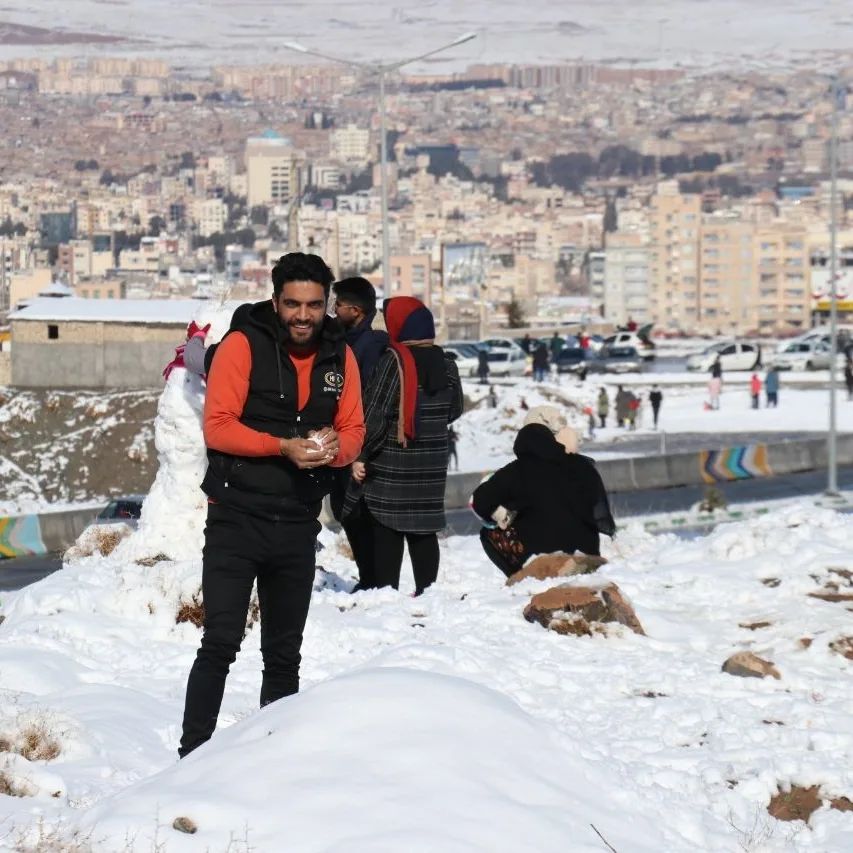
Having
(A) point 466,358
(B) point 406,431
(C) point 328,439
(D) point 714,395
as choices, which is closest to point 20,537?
(B) point 406,431

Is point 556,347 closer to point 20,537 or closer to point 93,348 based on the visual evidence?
point 93,348

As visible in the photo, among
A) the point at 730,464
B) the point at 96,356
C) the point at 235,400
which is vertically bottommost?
the point at 730,464

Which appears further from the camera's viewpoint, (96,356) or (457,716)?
(96,356)

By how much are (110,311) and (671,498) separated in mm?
37721

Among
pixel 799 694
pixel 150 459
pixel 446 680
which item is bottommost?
pixel 150 459

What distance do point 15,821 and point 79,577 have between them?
186 inches

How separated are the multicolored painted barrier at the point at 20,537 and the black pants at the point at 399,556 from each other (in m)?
15.7

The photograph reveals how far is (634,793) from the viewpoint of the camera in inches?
206

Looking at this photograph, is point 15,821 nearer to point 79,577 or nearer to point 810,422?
point 79,577

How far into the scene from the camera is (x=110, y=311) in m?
63.1

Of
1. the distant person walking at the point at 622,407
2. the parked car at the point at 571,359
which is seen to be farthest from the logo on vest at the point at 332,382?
the parked car at the point at 571,359

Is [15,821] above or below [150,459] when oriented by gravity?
above

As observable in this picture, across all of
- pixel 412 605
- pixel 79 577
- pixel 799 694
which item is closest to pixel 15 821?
pixel 799 694

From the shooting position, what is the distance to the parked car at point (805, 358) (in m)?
62.1
